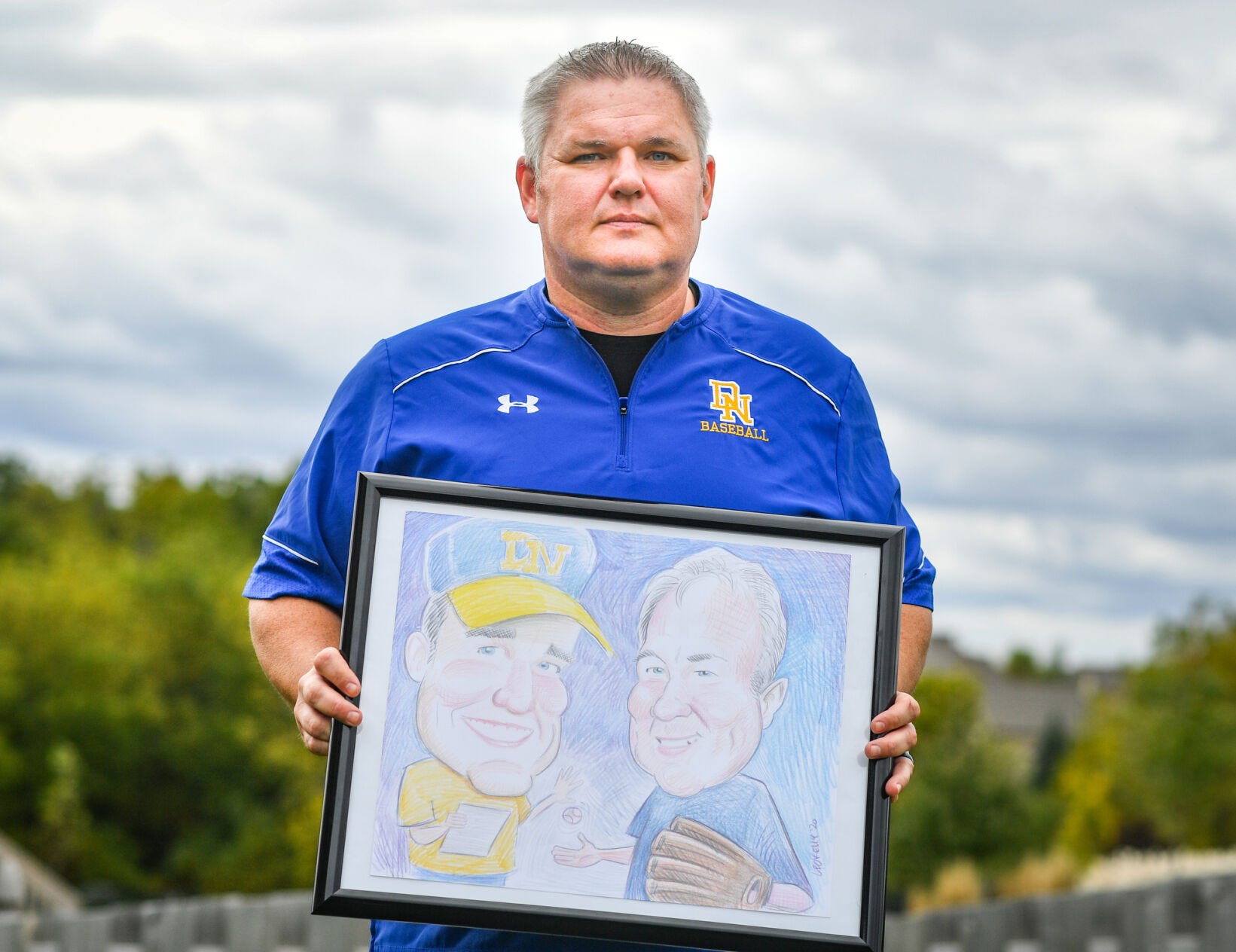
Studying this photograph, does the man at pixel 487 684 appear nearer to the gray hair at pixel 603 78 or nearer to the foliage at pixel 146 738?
the gray hair at pixel 603 78

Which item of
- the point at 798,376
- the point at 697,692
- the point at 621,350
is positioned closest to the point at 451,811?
the point at 697,692

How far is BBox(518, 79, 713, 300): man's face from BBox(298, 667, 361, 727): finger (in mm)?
1003

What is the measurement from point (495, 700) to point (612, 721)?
216 mm

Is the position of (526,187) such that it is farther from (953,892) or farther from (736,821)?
(953,892)

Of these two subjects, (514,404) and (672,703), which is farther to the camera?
(514,404)

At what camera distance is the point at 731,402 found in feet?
10.6

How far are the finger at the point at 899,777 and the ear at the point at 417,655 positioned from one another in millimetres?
880

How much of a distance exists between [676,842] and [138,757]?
57.9m

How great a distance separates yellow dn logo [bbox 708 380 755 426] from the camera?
3.20 meters

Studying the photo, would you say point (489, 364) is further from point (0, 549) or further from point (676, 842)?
point (0, 549)

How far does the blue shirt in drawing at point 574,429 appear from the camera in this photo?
3.08 meters

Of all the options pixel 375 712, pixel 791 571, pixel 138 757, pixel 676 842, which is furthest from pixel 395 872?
pixel 138 757

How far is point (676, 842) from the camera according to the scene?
2.81 m

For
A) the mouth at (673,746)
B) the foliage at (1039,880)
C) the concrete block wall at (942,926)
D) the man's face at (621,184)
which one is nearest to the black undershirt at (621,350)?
the man's face at (621,184)
